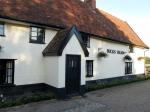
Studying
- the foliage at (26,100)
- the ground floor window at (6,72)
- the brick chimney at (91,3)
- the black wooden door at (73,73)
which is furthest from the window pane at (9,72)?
the brick chimney at (91,3)

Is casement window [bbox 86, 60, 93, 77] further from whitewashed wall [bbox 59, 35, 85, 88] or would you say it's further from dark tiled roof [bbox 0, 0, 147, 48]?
whitewashed wall [bbox 59, 35, 85, 88]

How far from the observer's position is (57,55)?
1198cm

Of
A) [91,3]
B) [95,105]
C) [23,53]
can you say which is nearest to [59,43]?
[23,53]

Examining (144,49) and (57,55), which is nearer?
(57,55)

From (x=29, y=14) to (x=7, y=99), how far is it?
5.70m

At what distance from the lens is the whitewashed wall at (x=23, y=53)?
11992 millimetres

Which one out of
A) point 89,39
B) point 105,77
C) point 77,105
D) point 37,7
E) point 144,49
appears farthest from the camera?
point 144,49

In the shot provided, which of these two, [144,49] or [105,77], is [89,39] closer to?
[105,77]

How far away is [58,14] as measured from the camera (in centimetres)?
1566

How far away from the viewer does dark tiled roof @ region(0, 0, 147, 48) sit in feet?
41.2

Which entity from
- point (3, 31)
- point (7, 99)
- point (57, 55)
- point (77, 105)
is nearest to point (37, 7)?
point (3, 31)

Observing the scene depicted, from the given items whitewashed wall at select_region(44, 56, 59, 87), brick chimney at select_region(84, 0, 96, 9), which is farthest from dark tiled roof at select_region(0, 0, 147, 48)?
whitewashed wall at select_region(44, 56, 59, 87)

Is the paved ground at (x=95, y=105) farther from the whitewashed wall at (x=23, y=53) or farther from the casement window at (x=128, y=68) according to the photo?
the casement window at (x=128, y=68)

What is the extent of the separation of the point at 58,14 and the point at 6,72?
635 cm
